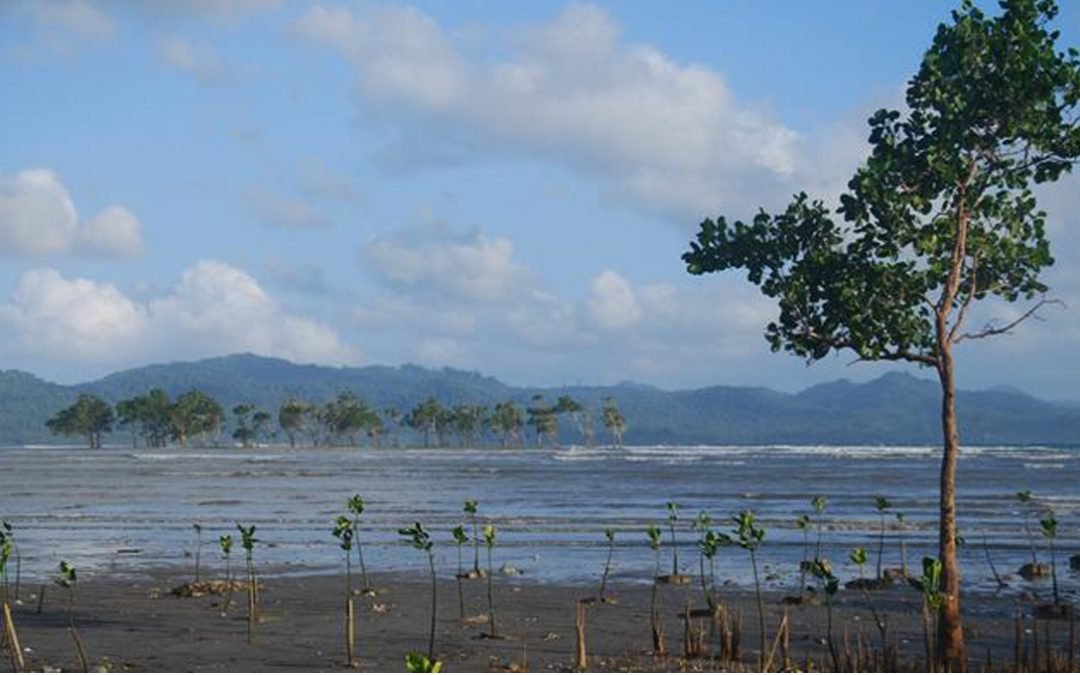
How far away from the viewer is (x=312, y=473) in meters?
120

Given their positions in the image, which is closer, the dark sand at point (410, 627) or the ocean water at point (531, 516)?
the dark sand at point (410, 627)

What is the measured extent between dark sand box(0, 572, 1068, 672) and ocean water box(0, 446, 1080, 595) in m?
3.99

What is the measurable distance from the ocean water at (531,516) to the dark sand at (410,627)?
399cm

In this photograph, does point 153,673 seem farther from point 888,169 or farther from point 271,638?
point 888,169

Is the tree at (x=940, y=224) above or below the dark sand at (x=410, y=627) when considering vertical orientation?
above

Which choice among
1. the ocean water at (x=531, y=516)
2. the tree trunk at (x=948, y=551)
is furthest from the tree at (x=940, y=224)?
the ocean water at (x=531, y=516)

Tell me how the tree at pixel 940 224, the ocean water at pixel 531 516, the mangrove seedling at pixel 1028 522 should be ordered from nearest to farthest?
the tree at pixel 940 224, the mangrove seedling at pixel 1028 522, the ocean water at pixel 531 516

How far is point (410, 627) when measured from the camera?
25.6 meters

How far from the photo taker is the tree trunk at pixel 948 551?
18.6 meters

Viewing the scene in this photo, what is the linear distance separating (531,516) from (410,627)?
33.3m

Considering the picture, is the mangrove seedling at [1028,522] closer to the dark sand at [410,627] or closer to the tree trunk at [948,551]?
the dark sand at [410,627]

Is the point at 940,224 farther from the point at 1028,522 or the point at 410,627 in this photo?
the point at 1028,522

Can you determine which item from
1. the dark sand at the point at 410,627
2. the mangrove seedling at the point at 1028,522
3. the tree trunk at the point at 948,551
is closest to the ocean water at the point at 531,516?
the mangrove seedling at the point at 1028,522

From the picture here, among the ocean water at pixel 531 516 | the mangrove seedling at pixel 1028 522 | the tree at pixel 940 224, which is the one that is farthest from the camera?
the ocean water at pixel 531 516
